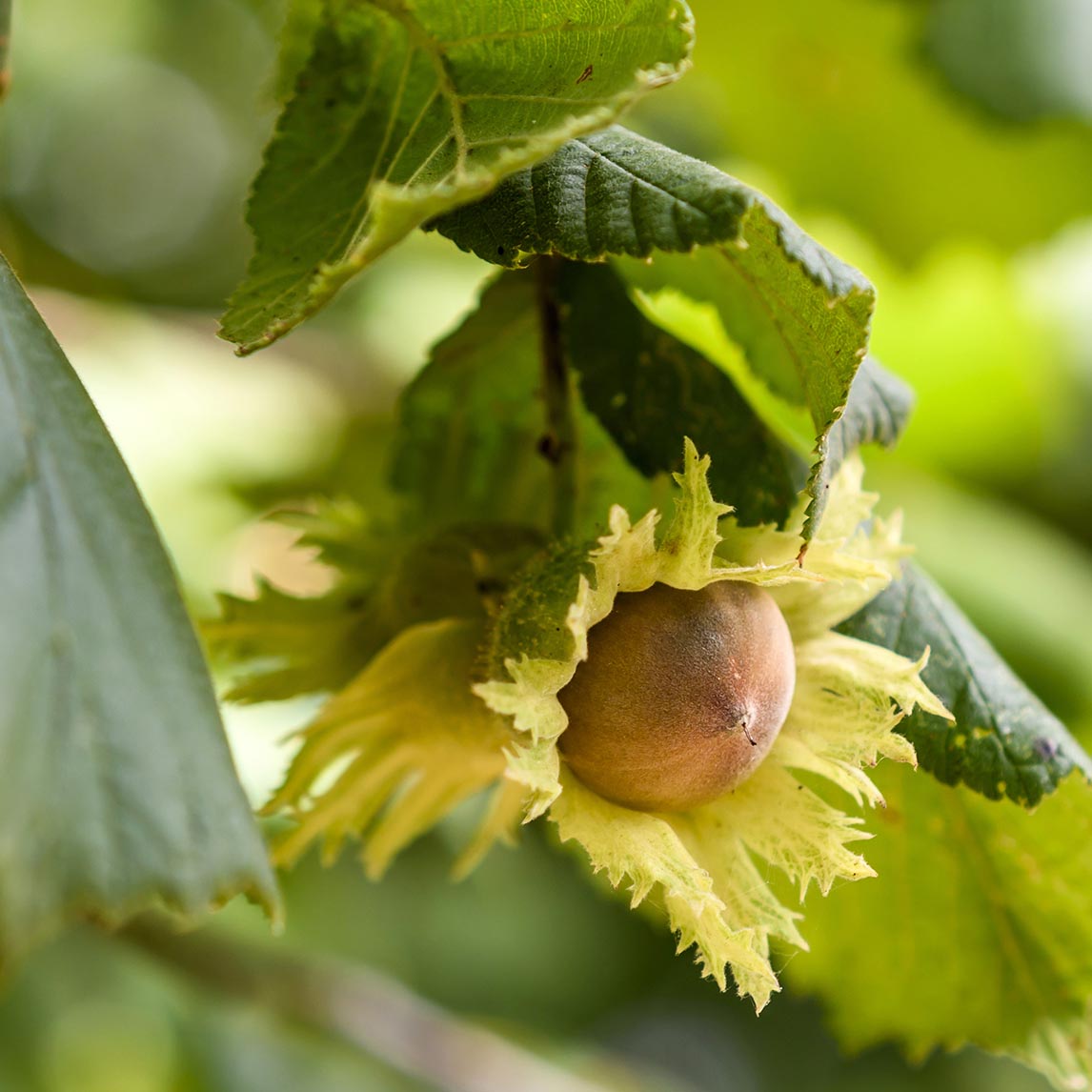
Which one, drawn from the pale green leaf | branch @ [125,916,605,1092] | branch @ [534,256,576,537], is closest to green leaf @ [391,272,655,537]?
branch @ [534,256,576,537]

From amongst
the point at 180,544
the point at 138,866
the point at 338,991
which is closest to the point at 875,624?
the point at 138,866

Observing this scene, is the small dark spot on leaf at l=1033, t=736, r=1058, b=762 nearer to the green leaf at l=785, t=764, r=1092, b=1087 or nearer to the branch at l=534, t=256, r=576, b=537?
the green leaf at l=785, t=764, r=1092, b=1087

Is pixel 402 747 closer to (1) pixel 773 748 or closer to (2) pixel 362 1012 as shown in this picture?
(1) pixel 773 748

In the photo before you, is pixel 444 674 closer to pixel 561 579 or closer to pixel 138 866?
pixel 561 579

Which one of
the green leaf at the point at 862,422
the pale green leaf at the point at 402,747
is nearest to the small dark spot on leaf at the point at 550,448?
the pale green leaf at the point at 402,747

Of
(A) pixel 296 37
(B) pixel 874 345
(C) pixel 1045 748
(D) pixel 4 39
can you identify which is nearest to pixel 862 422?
(C) pixel 1045 748
